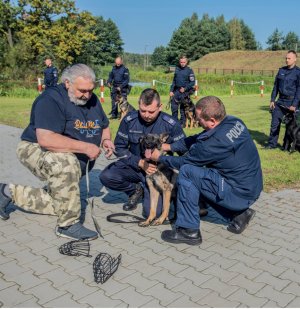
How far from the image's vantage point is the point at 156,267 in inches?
146

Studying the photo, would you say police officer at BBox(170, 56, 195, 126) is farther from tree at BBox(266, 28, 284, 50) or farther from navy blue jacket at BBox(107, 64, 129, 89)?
tree at BBox(266, 28, 284, 50)

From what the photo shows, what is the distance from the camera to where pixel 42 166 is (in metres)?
4.33

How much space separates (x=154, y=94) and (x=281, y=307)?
102 inches

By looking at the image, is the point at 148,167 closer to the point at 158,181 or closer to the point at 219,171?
the point at 158,181

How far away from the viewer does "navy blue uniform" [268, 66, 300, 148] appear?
336 inches

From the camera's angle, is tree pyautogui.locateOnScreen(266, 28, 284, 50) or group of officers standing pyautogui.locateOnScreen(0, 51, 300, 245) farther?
tree pyautogui.locateOnScreen(266, 28, 284, 50)

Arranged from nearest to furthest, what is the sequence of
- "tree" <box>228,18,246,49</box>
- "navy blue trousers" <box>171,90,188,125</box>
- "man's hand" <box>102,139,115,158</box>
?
1. "man's hand" <box>102,139,115,158</box>
2. "navy blue trousers" <box>171,90,188,125</box>
3. "tree" <box>228,18,246,49</box>

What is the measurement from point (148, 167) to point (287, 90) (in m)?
5.22

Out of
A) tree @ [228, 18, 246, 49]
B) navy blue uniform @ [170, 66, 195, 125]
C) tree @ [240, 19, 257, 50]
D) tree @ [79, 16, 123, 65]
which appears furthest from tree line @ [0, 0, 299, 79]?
tree @ [240, 19, 257, 50]

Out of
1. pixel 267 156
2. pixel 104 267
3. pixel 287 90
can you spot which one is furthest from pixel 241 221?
pixel 287 90

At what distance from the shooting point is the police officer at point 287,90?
8492 millimetres

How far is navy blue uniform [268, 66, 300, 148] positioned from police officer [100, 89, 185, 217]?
181 inches

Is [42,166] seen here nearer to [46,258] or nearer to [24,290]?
[46,258]

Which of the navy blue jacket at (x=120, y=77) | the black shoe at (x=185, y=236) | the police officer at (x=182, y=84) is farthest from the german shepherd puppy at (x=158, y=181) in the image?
the navy blue jacket at (x=120, y=77)
